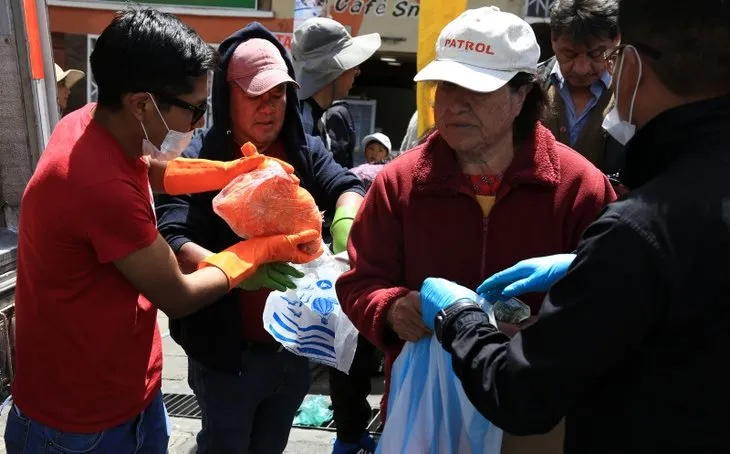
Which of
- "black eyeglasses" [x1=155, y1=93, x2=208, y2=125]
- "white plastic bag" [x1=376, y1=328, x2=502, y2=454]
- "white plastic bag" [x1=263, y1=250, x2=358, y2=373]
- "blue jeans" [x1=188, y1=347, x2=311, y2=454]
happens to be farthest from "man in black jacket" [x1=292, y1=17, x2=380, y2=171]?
"white plastic bag" [x1=376, y1=328, x2=502, y2=454]

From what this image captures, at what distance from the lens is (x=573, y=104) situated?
3299 mm

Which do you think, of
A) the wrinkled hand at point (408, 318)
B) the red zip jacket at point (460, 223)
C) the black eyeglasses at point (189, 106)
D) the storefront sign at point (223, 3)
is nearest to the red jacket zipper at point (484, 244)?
the red zip jacket at point (460, 223)

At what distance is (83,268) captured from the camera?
2.07 metres

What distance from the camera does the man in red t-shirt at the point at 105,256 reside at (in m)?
2.01

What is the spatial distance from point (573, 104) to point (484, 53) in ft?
4.26

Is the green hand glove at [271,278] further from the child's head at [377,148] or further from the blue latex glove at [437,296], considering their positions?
the child's head at [377,148]

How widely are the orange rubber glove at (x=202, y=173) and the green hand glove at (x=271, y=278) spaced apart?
0.29 meters

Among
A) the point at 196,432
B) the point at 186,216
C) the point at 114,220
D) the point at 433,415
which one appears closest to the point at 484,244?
the point at 433,415

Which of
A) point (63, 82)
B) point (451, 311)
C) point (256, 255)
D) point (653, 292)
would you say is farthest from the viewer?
point (63, 82)

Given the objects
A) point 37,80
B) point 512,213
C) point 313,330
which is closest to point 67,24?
point 37,80

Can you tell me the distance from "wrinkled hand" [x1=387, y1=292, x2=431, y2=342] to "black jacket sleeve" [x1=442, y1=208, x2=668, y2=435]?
0.52m

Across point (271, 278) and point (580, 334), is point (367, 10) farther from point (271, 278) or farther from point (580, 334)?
point (580, 334)

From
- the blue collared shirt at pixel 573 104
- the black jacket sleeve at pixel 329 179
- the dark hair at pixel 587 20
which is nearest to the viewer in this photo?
the black jacket sleeve at pixel 329 179

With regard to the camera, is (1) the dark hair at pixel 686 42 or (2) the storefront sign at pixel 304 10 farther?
(2) the storefront sign at pixel 304 10
